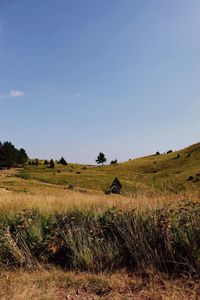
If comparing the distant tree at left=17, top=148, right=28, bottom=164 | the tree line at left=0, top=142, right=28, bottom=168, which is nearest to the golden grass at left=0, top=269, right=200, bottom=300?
the tree line at left=0, top=142, right=28, bottom=168

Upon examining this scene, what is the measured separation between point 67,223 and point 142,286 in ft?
8.10

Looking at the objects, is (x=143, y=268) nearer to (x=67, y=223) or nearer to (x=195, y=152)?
(x=67, y=223)

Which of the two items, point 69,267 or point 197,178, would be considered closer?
point 69,267

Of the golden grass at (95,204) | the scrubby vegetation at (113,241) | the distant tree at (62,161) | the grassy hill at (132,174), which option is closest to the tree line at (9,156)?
the grassy hill at (132,174)

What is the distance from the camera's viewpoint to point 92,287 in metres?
5.33

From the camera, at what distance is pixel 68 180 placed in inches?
2594

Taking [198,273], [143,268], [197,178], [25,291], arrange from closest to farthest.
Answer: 1. [25,291]
2. [198,273]
3. [143,268]
4. [197,178]

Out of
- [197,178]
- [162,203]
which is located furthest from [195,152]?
[162,203]

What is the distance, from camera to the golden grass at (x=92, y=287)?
4.95 meters

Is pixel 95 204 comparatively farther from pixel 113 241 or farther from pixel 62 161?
pixel 62 161

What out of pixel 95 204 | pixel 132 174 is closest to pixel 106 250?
pixel 95 204

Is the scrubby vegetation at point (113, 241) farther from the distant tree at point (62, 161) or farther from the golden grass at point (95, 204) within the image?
the distant tree at point (62, 161)

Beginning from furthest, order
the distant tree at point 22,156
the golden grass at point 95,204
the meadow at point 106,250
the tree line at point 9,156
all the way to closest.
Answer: the distant tree at point 22,156 → the tree line at point 9,156 → the golden grass at point 95,204 → the meadow at point 106,250

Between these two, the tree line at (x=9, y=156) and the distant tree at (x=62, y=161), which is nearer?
the tree line at (x=9, y=156)
